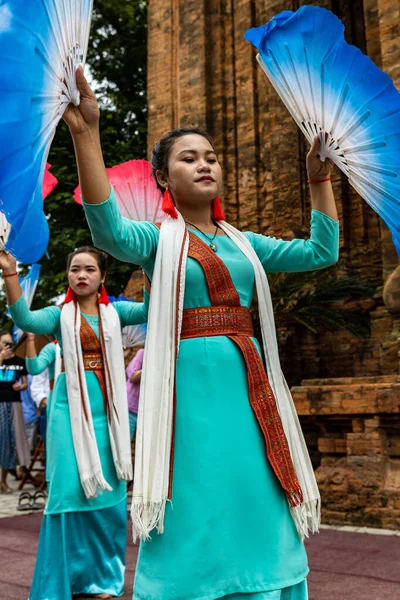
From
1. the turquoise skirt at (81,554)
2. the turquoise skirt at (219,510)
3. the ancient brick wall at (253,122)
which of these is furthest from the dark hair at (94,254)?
the ancient brick wall at (253,122)

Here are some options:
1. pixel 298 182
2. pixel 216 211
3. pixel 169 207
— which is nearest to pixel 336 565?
pixel 216 211

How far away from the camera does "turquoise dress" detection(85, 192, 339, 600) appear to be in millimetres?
1985

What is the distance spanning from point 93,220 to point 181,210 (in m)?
0.50

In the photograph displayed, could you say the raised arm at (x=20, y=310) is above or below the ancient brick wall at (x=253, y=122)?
below

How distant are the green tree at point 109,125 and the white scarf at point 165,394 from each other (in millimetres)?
11276

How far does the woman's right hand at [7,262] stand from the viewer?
3.20 metres

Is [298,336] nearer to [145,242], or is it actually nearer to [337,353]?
[337,353]

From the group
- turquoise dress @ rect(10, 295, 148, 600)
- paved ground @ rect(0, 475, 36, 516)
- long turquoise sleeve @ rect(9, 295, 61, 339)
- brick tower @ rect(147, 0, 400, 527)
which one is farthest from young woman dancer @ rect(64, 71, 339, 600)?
paved ground @ rect(0, 475, 36, 516)

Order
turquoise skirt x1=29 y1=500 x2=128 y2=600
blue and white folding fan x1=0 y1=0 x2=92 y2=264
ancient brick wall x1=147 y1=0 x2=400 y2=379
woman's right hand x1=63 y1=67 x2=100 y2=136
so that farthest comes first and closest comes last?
ancient brick wall x1=147 y1=0 x2=400 y2=379, turquoise skirt x1=29 y1=500 x2=128 y2=600, woman's right hand x1=63 y1=67 x2=100 y2=136, blue and white folding fan x1=0 y1=0 x2=92 y2=264

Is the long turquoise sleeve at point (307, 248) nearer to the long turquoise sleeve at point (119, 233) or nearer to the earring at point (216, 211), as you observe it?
the earring at point (216, 211)

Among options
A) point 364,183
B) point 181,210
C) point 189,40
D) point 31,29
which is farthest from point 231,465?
point 189,40

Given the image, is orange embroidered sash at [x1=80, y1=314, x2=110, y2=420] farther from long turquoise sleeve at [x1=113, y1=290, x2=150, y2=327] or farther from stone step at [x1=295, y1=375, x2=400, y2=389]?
stone step at [x1=295, y1=375, x2=400, y2=389]

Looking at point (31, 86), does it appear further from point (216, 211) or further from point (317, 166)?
point (317, 166)

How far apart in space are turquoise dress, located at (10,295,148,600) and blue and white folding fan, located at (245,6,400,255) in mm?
1811
